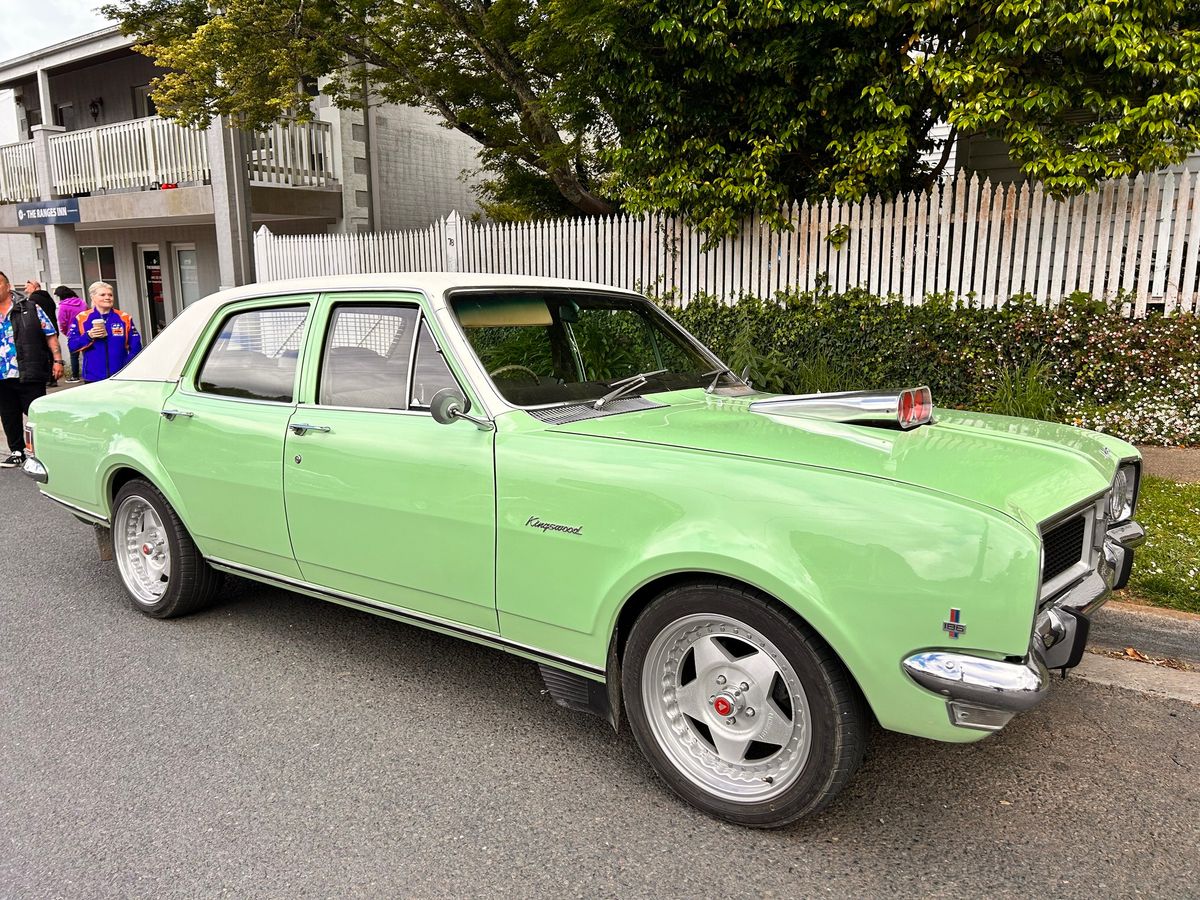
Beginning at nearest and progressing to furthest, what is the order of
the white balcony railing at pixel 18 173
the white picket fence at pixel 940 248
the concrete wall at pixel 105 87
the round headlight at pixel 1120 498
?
1. the round headlight at pixel 1120 498
2. the white picket fence at pixel 940 248
3. the white balcony railing at pixel 18 173
4. the concrete wall at pixel 105 87

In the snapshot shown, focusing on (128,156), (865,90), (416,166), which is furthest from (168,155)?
(865,90)

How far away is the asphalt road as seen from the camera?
2488mm

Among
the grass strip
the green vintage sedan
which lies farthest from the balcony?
the grass strip

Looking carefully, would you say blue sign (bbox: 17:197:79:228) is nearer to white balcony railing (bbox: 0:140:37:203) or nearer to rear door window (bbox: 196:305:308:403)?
white balcony railing (bbox: 0:140:37:203)

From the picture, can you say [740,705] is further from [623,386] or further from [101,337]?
[101,337]

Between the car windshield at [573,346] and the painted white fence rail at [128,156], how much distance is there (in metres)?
13.2

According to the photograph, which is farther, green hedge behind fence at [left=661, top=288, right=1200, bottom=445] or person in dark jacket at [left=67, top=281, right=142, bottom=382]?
person in dark jacket at [left=67, top=281, right=142, bottom=382]

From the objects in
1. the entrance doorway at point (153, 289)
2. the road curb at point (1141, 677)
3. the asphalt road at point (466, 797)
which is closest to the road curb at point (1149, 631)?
the road curb at point (1141, 677)

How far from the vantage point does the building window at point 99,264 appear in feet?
64.5

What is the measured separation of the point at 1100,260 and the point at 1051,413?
1.52 m

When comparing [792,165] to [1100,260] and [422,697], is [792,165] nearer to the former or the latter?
[1100,260]

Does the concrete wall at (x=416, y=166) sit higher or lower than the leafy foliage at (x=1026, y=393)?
higher

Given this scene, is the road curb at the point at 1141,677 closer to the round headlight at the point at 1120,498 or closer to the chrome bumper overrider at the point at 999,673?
the round headlight at the point at 1120,498

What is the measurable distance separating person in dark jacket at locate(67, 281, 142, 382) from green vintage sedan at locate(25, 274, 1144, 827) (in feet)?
15.3
